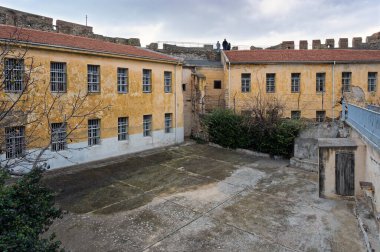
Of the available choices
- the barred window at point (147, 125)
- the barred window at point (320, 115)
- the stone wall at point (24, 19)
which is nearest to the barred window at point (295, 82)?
the barred window at point (320, 115)

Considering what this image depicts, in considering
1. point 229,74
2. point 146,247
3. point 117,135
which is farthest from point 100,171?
point 229,74

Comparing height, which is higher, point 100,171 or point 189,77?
point 189,77

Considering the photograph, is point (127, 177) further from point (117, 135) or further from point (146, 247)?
point (146, 247)

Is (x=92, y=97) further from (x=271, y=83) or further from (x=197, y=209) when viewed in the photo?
(x=271, y=83)

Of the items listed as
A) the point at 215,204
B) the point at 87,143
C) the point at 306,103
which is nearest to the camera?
the point at 215,204

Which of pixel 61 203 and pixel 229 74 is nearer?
pixel 61 203

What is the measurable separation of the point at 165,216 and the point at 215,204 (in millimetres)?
2108

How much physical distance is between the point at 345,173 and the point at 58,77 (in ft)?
47.6

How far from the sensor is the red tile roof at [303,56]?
23344 millimetres

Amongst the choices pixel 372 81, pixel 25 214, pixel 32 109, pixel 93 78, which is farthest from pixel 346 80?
pixel 25 214

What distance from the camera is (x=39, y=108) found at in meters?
13.9

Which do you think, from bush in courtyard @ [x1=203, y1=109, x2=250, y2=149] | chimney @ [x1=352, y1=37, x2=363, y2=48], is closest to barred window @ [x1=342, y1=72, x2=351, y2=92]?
bush in courtyard @ [x1=203, y1=109, x2=250, y2=149]

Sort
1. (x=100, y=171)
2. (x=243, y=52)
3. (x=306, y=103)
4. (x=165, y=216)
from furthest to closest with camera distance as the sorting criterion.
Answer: (x=243, y=52) → (x=306, y=103) → (x=100, y=171) → (x=165, y=216)

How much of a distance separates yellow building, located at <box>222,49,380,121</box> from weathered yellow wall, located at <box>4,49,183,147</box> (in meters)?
5.71
